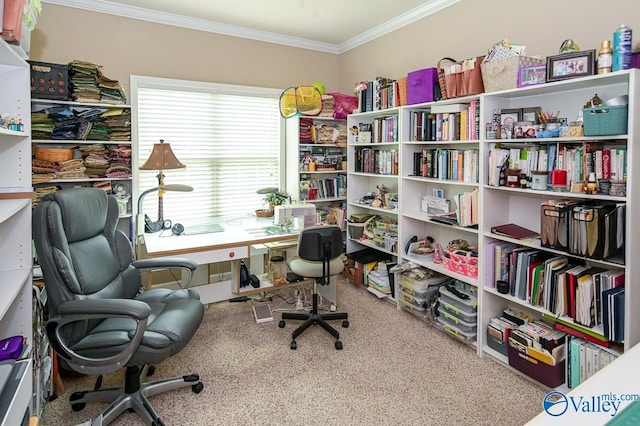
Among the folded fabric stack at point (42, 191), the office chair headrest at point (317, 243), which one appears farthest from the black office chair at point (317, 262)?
the folded fabric stack at point (42, 191)

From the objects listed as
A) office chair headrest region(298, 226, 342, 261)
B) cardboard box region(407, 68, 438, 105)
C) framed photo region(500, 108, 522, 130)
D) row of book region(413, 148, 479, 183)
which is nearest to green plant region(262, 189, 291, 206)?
office chair headrest region(298, 226, 342, 261)

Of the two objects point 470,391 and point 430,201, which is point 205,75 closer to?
point 430,201

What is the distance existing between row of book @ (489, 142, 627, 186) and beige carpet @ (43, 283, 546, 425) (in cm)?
126

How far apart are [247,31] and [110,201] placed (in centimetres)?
248

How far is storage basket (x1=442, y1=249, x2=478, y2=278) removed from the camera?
276 centimetres

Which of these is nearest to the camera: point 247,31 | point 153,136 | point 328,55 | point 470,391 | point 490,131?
point 470,391

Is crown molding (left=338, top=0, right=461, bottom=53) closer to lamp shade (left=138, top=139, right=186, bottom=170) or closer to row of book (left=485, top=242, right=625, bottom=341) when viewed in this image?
row of book (left=485, top=242, right=625, bottom=341)

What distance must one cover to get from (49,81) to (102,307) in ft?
7.11

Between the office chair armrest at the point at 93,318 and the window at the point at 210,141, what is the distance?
202 centimetres

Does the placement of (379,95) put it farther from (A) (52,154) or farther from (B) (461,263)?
(A) (52,154)

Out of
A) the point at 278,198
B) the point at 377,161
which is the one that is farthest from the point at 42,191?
the point at 377,161

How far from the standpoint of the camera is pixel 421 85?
3066mm

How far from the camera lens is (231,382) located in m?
2.35

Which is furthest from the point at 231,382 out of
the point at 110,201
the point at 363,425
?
the point at 110,201
